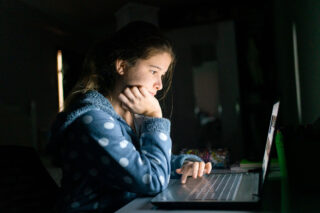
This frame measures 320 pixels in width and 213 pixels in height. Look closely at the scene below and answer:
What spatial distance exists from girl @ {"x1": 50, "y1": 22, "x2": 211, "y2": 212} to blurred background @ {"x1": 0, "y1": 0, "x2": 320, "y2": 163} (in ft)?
8.39

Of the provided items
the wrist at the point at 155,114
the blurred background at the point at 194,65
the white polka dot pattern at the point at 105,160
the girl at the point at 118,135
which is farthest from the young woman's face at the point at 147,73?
the blurred background at the point at 194,65

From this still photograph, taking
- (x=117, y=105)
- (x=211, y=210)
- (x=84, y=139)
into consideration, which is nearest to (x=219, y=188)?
(x=211, y=210)

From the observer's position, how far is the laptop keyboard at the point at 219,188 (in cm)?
68

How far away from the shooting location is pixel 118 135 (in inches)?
32.2

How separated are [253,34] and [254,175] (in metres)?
3.46

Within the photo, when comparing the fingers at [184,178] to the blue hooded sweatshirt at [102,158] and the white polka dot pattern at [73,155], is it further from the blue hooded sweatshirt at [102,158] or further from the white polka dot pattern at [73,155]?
the white polka dot pattern at [73,155]

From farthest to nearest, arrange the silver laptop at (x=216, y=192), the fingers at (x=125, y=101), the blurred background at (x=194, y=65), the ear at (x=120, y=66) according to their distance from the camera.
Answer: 1. the blurred background at (x=194, y=65)
2. the ear at (x=120, y=66)
3. the fingers at (x=125, y=101)
4. the silver laptop at (x=216, y=192)

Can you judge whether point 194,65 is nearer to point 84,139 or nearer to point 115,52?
point 115,52

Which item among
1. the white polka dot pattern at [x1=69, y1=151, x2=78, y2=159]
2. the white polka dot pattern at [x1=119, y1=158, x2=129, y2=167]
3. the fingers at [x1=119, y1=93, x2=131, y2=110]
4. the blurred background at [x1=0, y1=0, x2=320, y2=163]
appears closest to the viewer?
the white polka dot pattern at [x1=119, y1=158, x2=129, y2=167]

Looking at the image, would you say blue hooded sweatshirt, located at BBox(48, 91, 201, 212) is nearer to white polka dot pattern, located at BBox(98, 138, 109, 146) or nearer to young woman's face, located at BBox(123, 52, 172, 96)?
white polka dot pattern, located at BBox(98, 138, 109, 146)

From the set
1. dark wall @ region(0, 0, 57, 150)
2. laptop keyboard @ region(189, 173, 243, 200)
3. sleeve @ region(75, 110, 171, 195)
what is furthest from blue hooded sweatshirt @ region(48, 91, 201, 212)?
dark wall @ region(0, 0, 57, 150)

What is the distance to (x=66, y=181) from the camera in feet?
3.01

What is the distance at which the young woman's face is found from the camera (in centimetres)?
103

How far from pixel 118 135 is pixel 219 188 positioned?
29 centimetres
